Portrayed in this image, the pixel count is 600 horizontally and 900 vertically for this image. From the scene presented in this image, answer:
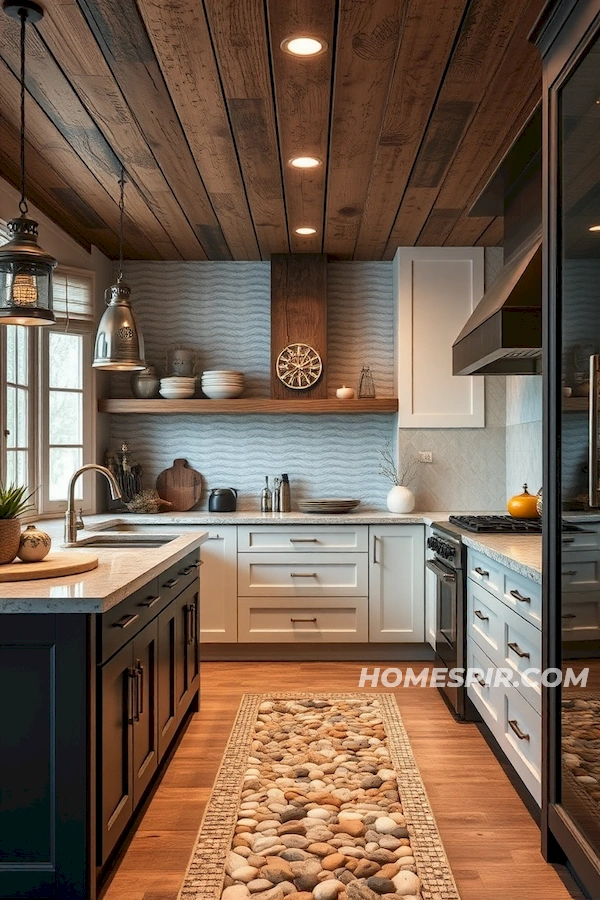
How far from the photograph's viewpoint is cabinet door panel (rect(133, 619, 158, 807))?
250 centimetres

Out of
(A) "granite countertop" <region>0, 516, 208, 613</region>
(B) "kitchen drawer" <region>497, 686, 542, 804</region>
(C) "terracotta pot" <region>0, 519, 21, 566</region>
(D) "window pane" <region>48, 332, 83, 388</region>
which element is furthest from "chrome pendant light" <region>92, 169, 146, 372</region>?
(B) "kitchen drawer" <region>497, 686, 542, 804</region>

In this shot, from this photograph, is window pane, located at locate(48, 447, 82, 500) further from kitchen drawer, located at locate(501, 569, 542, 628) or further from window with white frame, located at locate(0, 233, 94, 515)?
kitchen drawer, located at locate(501, 569, 542, 628)

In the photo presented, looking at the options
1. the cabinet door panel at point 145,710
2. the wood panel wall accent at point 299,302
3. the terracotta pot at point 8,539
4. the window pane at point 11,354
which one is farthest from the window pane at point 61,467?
the terracotta pot at point 8,539

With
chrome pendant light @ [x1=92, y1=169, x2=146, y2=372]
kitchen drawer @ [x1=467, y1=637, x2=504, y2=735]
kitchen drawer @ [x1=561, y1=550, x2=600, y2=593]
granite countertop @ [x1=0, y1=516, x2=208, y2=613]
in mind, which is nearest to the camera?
kitchen drawer @ [x1=561, y1=550, x2=600, y2=593]

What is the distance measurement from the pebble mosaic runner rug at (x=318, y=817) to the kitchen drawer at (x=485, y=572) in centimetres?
77

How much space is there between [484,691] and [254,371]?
113 inches

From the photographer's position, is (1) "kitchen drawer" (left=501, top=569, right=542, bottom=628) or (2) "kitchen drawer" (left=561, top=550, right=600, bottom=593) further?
(1) "kitchen drawer" (left=501, top=569, right=542, bottom=628)

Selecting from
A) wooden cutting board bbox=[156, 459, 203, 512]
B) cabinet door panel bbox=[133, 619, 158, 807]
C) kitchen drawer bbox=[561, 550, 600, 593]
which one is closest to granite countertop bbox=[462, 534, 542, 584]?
kitchen drawer bbox=[561, 550, 600, 593]

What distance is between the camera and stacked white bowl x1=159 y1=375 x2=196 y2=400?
516cm

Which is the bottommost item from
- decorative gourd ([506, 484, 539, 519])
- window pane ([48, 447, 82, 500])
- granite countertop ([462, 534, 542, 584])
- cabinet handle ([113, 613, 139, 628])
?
cabinet handle ([113, 613, 139, 628])

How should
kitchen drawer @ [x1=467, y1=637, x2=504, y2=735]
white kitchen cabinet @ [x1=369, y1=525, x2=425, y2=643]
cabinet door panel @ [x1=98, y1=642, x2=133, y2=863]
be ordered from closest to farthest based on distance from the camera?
cabinet door panel @ [x1=98, y1=642, x2=133, y2=863] → kitchen drawer @ [x1=467, y1=637, x2=504, y2=735] → white kitchen cabinet @ [x1=369, y1=525, x2=425, y2=643]

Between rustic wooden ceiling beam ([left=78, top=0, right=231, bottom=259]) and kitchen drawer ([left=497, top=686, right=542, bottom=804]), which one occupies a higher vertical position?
rustic wooden ceiling beam ([left=78, top=0, right=231, bottom=259])

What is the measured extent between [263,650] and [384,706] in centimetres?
112

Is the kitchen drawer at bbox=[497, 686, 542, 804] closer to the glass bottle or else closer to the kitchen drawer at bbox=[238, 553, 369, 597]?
the kitchen drawer at bbox=[238, 553, 369, 597]
